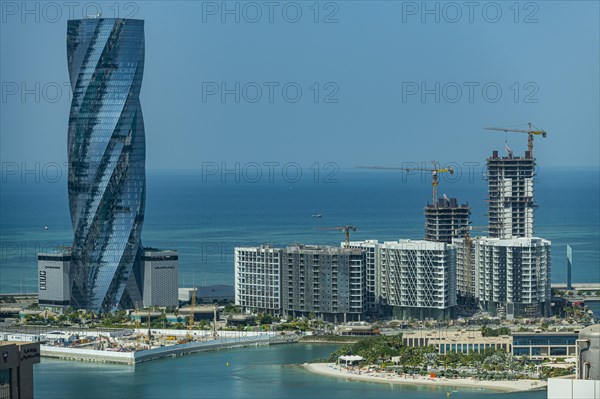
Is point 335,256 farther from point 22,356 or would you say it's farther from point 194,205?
point 194,205

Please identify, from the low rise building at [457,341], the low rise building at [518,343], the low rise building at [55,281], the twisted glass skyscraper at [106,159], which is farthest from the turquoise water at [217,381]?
the low rise building at [55,281]

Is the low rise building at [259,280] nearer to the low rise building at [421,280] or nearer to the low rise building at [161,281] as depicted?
the low rise building at [161,281]

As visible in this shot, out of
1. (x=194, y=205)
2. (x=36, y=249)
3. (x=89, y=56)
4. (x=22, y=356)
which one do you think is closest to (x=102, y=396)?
(x=89, y=56)

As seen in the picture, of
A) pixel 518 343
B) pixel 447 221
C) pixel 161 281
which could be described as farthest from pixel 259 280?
pixel 518 343

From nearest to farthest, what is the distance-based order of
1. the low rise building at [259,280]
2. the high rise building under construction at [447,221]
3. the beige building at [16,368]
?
the beige building at [16,368] → the low rise building at [259,280] → the high rise building under construction at [447,221]

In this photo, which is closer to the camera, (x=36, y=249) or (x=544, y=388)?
(x=544, y=388)

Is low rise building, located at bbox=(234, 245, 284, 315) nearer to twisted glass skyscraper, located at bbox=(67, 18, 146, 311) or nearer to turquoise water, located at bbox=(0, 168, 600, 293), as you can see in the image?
twisted glass skyscraper, located at bbox=(67, 18, 146, 311)
